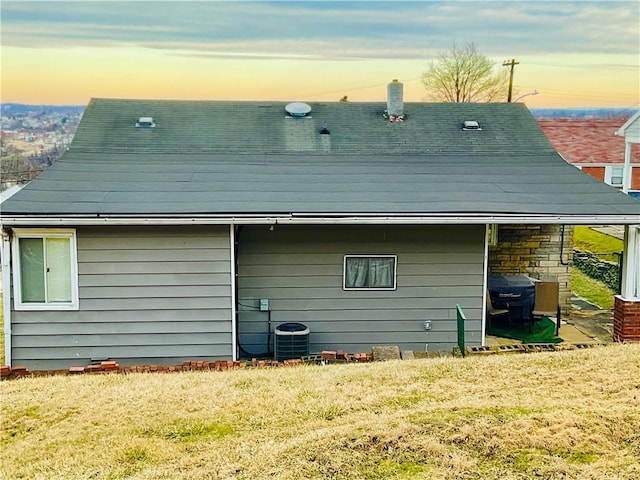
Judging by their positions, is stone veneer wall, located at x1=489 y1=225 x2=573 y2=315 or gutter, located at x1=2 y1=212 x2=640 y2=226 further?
stone veneer wall, located at x1=489 y1=225 x2=573 y2=315

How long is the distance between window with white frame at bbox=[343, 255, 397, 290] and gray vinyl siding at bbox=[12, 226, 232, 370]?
2042mm

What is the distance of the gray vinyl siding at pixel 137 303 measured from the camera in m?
9.41

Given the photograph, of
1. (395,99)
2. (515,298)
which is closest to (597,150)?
(395,99)

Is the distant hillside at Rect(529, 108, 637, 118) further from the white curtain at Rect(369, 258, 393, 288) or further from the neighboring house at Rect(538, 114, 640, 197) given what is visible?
the white curtain at Rect(369, 258, 393, 288)

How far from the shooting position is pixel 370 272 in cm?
1039

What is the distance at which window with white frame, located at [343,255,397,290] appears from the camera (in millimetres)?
10352

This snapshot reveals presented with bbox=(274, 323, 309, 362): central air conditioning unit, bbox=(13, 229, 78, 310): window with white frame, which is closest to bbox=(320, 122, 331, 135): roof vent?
bbox=(274, 323, 309, 362): central air conditioning unit

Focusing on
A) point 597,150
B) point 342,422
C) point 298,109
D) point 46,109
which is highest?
point 46,109

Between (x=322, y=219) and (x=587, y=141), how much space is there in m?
28.3

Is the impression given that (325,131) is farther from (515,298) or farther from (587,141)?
(587,141)

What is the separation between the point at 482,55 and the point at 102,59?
28.8 metres

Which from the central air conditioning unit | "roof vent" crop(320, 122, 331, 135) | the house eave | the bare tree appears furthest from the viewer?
the bare tree

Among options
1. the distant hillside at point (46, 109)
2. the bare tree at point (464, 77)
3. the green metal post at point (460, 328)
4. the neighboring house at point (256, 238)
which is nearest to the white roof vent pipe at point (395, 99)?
the neighboring house at point (256, 238)

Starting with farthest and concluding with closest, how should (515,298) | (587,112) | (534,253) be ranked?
(587,112) < (534,253) < (515,298)
